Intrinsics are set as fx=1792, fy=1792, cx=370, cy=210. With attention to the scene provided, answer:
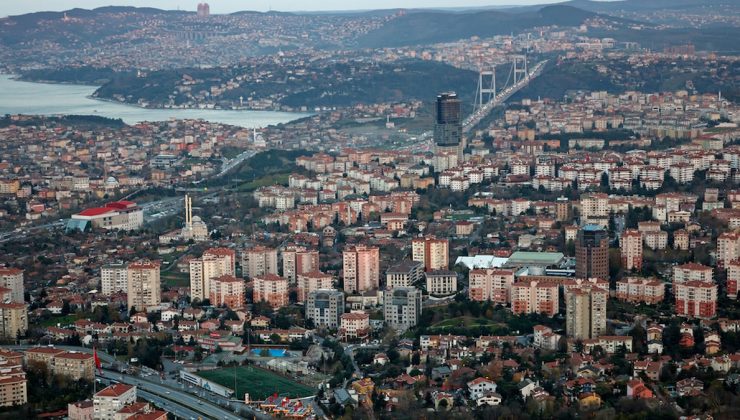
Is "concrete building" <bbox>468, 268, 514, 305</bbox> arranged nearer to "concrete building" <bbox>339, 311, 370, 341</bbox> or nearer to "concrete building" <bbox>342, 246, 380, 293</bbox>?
"concrete building" <bbox>342, 246, 380, 293</bbox>

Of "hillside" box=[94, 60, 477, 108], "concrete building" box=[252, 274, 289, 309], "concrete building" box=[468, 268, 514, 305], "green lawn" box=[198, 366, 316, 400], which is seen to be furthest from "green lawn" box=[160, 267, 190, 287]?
"hillside" box=[94, 60, 477, 108]

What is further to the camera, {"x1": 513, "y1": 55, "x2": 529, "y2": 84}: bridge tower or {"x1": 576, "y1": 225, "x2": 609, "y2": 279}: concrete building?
{"x1": 513, "y1": 55, "x2": 529, "y2": 84}: bridge tower

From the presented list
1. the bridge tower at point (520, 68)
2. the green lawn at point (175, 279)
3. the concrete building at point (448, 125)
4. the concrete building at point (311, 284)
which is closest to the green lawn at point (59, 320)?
the green lawn at point (175, 279)

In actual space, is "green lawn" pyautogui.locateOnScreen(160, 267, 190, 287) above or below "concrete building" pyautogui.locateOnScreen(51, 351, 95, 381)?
below

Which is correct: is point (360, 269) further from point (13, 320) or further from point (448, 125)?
point (448, 125)

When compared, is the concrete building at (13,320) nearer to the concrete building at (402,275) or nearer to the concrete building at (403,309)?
the concrete building at (403,309)

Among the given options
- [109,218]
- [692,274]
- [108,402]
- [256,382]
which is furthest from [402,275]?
[109,218]
